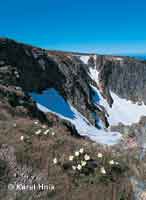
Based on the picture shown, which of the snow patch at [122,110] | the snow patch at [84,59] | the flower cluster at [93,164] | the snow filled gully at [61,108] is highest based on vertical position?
the flower cluster at [93,164]

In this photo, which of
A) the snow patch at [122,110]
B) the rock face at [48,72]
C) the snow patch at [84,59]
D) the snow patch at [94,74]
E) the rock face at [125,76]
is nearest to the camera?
the rock face at [48,72]

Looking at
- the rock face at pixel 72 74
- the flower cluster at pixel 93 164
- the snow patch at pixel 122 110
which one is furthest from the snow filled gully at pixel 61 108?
the flower cluster at pixel 93 164

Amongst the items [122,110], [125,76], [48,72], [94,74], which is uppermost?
[48,72]

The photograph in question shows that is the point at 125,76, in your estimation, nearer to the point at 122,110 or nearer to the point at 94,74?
the point at 94,74

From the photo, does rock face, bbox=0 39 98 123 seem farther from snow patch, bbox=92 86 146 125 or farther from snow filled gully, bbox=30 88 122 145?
snow patch, bbox=92 86 146 125

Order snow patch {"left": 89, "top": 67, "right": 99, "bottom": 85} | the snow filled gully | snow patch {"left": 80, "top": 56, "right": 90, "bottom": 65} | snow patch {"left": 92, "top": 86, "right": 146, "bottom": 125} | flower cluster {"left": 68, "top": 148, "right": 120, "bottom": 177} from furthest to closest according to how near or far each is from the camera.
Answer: snow patch {"left": 80, "top": 56, "right": 90, "bottom": 65}, snow patch {"left": 89, "top": 67, "right": 99, "bottom": 85}, snow patch {"left": 92, "top": 86, "right": 146, "bottom": 125}, the snow filled gully, flower cluster {"left": 68, "top": 148, "right": 120, "bottom": 177}

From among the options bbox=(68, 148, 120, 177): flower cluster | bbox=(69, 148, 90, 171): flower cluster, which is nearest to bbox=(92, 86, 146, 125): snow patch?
bbox=(68, 148, 120, 177): flower cluster

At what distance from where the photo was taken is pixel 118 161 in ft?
21.3

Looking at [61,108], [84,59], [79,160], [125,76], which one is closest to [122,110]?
[125,76]

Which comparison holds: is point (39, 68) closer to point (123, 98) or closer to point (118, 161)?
point (123, 98)

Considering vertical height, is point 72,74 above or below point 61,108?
above

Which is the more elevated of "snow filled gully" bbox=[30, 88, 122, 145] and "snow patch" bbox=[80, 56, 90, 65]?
"snow patch" bbox=[80, 56, 90, 65]

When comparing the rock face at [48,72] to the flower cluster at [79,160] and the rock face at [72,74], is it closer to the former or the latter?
the rock face at [72,74]

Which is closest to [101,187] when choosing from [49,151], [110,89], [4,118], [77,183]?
[77,183]
